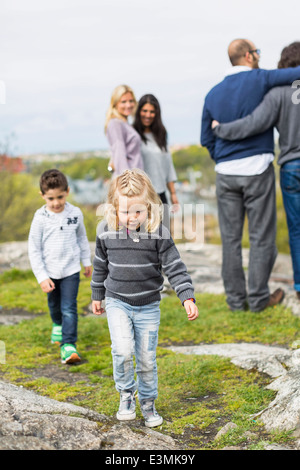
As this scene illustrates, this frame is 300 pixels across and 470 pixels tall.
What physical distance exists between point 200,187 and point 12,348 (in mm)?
60046

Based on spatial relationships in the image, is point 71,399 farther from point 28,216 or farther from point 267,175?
point 28,216

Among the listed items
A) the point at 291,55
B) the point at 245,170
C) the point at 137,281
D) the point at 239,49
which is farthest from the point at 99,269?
the point at 291,55

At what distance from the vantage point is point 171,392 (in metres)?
4.11

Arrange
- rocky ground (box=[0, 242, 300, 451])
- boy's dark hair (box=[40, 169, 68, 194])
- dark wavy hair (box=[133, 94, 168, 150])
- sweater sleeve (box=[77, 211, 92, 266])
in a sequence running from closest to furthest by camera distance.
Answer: rocky ground (box=[0, 242, 300, 451]) → boy's dark hair (box=[40, 169, 68, 194]) → sweater sleeve (box=[77, 211, 92, 266]) → dark wavy hair (box=[133, 94, 168, 150])

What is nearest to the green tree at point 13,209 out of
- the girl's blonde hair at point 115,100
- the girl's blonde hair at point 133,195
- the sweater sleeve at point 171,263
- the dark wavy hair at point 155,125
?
the dark wavy hair at point 155,125

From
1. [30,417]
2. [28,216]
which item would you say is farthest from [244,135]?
[28,216]

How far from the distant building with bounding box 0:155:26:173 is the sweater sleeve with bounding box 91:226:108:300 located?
28.9m

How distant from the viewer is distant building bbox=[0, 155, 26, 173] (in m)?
31.5

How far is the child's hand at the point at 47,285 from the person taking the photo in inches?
196

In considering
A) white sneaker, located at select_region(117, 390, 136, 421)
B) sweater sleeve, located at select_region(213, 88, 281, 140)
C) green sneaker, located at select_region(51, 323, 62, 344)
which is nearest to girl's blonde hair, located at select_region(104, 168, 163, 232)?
white sneaker, located at select_region(117, 390, 136, 421)

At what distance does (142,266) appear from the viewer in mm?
3508

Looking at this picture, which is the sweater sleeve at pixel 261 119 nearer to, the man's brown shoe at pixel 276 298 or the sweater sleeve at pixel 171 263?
the man's brown shoe at pixel 276 298

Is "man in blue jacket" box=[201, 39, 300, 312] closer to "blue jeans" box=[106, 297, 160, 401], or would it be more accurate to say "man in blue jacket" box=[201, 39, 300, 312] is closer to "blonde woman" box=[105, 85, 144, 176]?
"blonde woman" box=[105, 85, 144, 176]

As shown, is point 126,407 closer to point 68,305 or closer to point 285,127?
point 68,305
